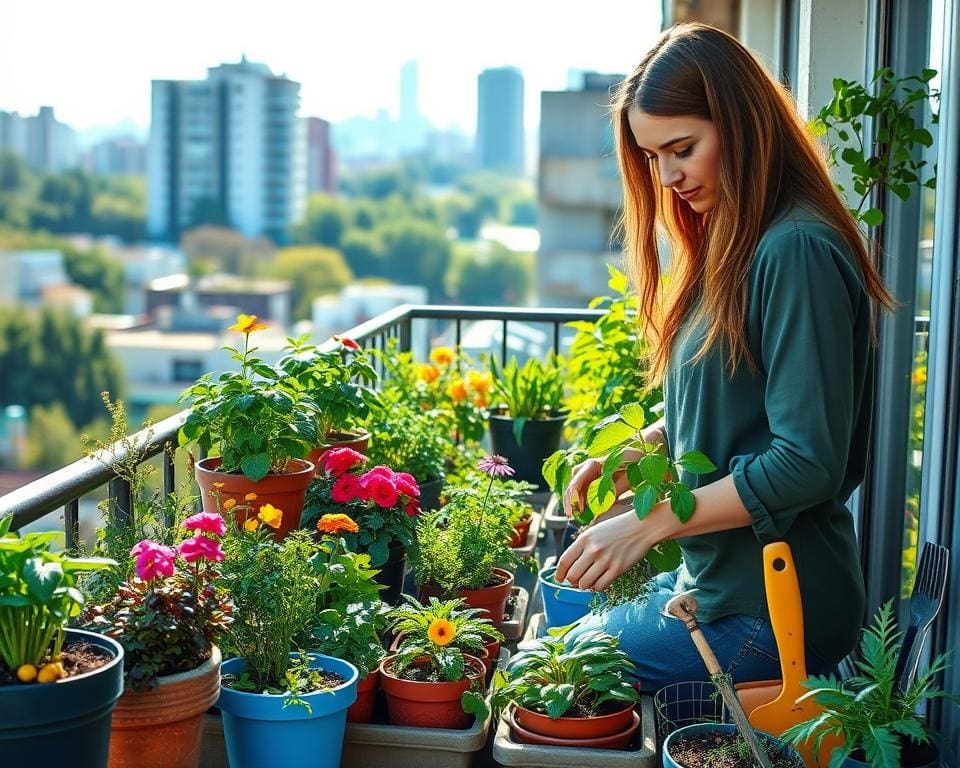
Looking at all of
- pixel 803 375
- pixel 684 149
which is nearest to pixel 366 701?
pixel 803 375

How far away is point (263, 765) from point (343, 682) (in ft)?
0.58

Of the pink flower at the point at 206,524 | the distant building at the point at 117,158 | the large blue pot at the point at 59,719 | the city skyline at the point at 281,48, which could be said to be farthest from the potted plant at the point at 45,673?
the distant building at the point at 117,158

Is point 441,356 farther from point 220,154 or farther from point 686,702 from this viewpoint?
point 220,154

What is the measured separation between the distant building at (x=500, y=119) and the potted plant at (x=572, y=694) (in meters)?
86.0

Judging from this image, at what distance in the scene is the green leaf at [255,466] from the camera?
7.57 ft

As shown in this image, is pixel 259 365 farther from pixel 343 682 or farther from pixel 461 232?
pixel 461 232

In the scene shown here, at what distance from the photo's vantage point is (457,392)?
13.4 feet

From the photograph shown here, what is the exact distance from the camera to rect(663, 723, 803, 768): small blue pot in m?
1.65

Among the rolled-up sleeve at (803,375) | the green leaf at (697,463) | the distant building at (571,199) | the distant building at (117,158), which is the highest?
Result: the distant building at (117,158)

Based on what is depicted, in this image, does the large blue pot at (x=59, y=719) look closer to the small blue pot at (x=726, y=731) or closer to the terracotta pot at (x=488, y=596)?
the small blue pot at (x=726, y=731)

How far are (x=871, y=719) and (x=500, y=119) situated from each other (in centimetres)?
8985

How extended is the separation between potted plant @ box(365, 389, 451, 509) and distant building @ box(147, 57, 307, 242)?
7981cm

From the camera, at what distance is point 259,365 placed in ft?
8.39

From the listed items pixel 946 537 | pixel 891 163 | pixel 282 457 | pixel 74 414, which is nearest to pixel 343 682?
pixel 282 457
